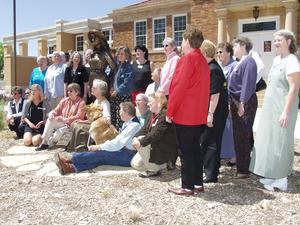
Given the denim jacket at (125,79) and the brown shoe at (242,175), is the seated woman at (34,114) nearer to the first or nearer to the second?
the denim jacket at (125,79)

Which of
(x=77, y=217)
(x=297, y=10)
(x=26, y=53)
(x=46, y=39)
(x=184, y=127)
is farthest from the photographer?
(x=26, y=53)

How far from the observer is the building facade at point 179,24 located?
16.9m

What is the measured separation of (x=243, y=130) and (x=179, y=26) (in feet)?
54.4

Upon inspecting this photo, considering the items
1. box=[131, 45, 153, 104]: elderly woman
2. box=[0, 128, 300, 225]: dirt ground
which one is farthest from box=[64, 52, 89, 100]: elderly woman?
box=[0, 128, 300, 225]: dirt ground

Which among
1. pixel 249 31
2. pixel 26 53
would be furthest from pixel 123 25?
pixel 26 53

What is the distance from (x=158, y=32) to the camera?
22.2 meters

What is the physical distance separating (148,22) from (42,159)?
54.9 feet

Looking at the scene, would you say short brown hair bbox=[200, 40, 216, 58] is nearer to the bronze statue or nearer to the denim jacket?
the denim jacket

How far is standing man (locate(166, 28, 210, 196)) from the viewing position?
437 cm

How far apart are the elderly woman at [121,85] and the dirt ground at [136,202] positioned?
209 centimetres

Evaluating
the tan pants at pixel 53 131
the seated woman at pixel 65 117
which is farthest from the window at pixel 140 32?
the tan pants at pixel 53 131

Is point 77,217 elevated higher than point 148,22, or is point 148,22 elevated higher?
point 148,22

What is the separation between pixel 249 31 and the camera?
698 inches

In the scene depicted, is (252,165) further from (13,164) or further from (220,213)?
(13,164)
